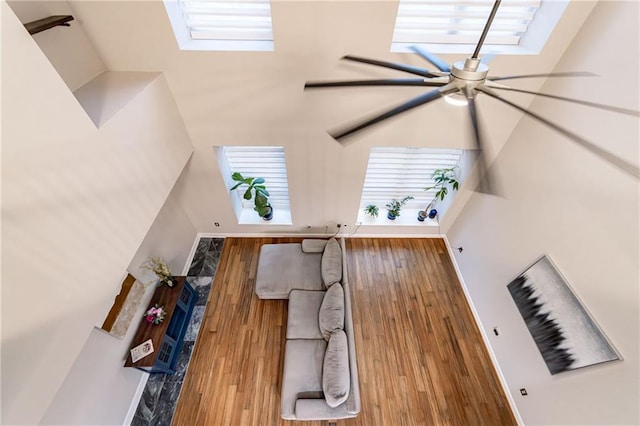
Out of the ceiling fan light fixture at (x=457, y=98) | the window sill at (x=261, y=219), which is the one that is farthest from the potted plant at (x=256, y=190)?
the ceiling fan light fixture at (x=457, y=98)

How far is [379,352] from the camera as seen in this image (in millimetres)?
3324

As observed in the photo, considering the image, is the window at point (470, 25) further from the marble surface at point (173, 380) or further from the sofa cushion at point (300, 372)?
the marble surface at point (173, 380)

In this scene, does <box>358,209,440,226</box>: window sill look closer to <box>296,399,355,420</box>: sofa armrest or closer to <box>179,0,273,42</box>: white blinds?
<box>296,399,355,420</box>: sofa armrest

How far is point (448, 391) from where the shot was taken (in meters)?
3.04

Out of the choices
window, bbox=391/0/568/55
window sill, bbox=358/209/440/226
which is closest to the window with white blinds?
window sill, bbox=358/209/440/226

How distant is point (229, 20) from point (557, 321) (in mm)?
3961

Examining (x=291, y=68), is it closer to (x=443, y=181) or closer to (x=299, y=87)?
(x=299, y=87)

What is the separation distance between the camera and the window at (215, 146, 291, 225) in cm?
356

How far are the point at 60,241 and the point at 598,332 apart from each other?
382cm

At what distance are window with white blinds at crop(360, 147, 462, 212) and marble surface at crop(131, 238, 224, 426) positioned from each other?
2761mm

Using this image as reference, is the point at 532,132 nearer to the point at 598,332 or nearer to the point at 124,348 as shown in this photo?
the point at 598,332

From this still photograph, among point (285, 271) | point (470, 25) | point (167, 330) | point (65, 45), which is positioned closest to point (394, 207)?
point (285, 271)

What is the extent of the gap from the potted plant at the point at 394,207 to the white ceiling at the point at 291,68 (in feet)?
4.33

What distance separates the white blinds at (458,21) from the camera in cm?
227
